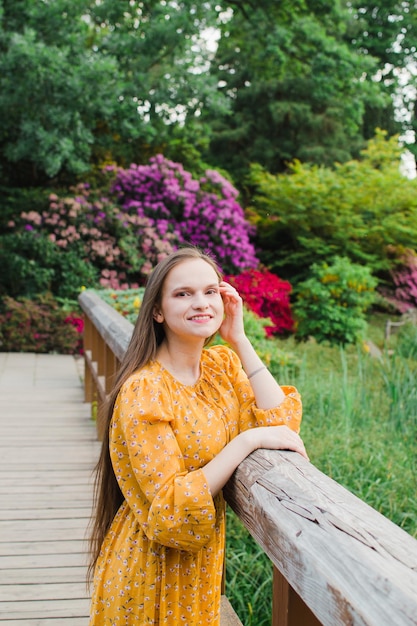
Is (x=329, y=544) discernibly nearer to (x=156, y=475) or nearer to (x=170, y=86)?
(x=156, y=475)

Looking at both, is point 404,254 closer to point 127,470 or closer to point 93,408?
point 93,408

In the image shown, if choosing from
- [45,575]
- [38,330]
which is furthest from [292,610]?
[38,330]

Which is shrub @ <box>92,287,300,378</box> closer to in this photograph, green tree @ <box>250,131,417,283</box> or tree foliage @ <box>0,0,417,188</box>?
tree foliage @ <box>0,0,417,188</box>

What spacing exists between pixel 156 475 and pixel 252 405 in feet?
1.14

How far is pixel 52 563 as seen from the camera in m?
2.88

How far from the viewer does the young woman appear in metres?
1.41

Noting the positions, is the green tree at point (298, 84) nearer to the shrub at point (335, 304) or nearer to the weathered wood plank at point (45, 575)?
the shrub at point (335, 304)

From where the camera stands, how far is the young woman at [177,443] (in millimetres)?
1409

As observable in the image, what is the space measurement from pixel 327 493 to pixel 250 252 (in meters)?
11.6

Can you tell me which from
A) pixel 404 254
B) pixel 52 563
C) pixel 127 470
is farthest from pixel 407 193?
→ pixel 127 470

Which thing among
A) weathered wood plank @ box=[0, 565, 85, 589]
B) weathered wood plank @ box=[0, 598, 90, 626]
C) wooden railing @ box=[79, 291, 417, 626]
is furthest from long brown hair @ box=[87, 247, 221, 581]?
weathered wood plank @ box=[0, 565, 85, 589]

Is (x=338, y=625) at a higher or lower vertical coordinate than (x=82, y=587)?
higher

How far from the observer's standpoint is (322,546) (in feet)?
3.26

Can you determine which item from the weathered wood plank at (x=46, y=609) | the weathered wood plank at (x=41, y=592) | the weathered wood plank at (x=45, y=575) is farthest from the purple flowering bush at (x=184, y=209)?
the weathered wood plank at (x=46, y=609)
